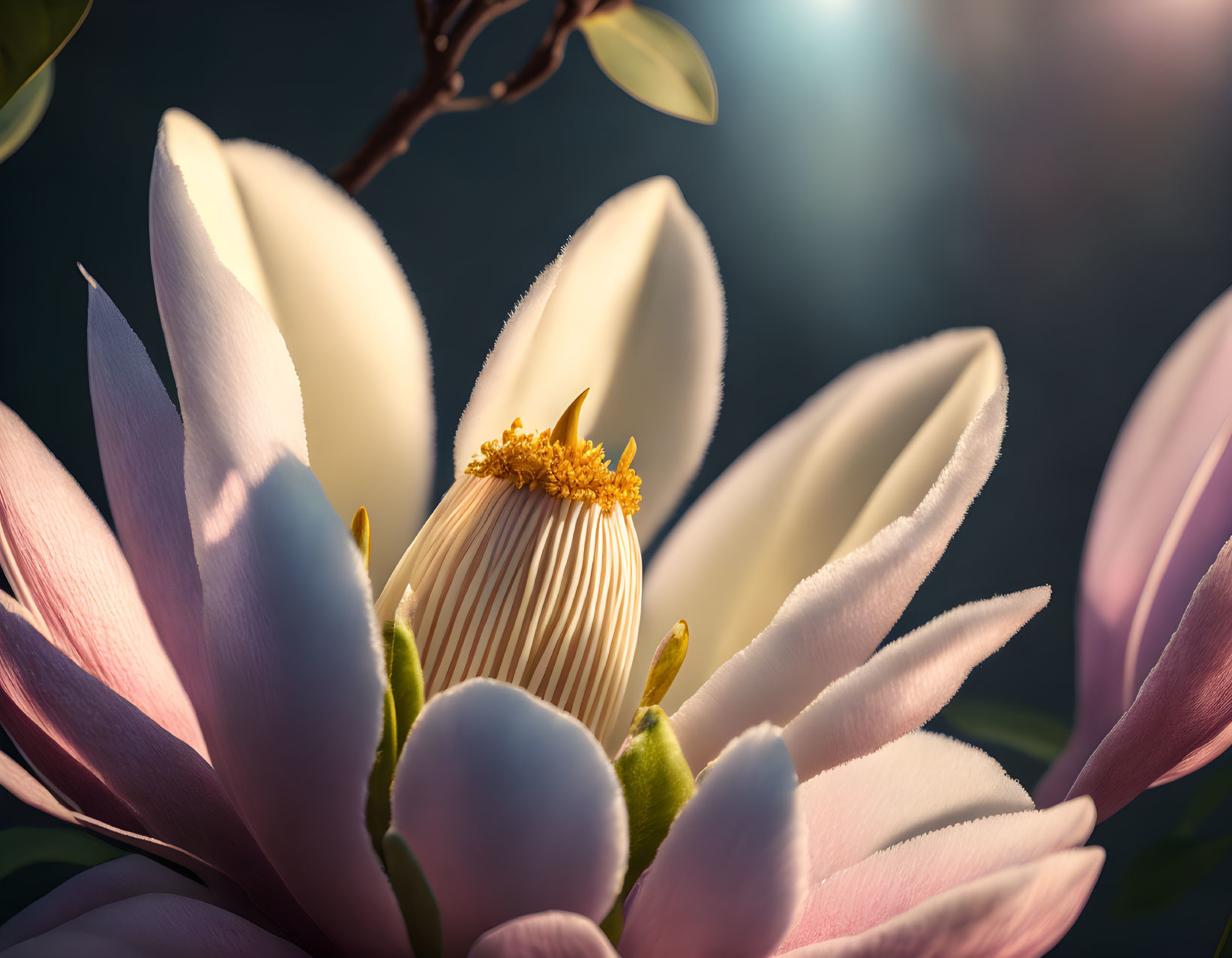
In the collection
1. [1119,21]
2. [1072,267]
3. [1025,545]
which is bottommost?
[1025,545]

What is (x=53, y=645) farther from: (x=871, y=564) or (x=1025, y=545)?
(x=1025, y=545)

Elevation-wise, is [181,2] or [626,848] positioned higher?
[181,2]

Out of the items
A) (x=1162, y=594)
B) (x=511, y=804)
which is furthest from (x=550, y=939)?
(x=1162, y=594)

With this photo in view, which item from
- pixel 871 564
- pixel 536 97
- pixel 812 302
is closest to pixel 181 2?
pixel 536 97

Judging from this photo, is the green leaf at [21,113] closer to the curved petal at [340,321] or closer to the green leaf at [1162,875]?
the curved petal at [340,321]

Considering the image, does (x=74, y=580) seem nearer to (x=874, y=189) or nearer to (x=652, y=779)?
(x=652, y=779)
